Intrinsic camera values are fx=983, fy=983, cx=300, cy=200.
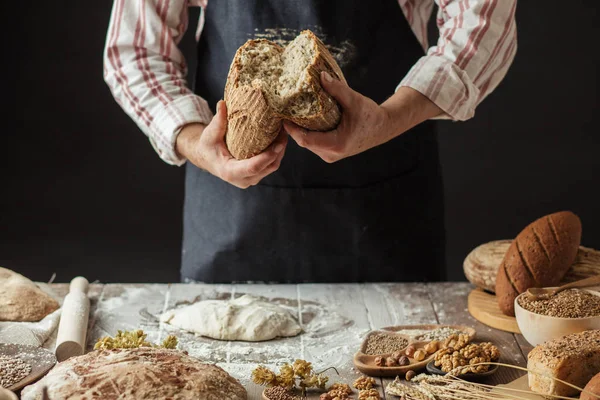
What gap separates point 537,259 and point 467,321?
0.23 m

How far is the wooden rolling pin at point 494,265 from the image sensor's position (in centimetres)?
248

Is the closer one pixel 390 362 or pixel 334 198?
pixel 390 362

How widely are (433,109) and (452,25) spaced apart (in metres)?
0.26

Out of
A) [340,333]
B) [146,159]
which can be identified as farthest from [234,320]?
[146,159]

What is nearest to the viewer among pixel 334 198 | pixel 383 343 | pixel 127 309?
pixel 383 343

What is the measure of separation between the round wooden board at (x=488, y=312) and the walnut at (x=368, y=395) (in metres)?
0.50

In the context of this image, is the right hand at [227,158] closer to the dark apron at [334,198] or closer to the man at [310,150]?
the man at [310,150]

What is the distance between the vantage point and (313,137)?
2.16 m

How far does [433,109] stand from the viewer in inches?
100

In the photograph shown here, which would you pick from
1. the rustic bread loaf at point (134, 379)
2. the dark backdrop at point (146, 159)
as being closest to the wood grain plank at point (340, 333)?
the rustic bread loaf at point (134, 379)

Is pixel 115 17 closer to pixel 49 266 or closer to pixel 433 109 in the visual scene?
pixel 433 109

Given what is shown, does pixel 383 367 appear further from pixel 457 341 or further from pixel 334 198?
pixel 334 198

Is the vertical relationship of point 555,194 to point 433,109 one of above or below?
below

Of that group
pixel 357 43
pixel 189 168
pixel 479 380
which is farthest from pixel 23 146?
pixel 479 380
